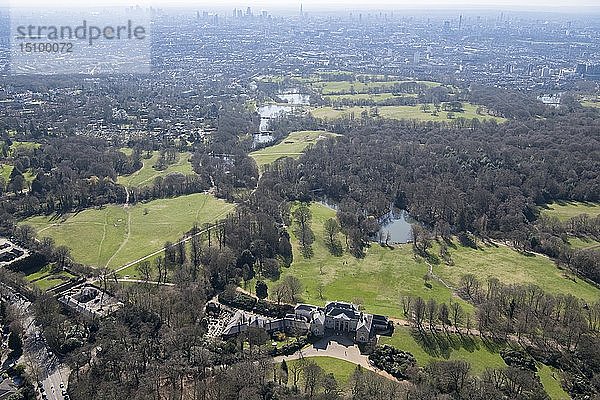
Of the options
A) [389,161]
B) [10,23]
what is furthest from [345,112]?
[10,23]

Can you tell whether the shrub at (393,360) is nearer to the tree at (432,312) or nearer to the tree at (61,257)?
the tree at (432,312)

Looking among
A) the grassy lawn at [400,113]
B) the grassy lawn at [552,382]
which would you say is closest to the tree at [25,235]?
the grassy lawn at [552,382]

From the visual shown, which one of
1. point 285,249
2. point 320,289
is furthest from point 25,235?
point 320,289

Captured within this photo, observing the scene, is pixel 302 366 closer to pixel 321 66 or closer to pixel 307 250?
pixel 307 250

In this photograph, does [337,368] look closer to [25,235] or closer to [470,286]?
[470,286]

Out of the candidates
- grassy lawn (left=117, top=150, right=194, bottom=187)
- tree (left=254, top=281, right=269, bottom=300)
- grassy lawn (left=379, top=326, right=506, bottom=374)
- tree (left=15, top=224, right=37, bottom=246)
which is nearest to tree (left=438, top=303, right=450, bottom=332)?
grassy lawn (left=379, top=326, right=506, bottom=374)

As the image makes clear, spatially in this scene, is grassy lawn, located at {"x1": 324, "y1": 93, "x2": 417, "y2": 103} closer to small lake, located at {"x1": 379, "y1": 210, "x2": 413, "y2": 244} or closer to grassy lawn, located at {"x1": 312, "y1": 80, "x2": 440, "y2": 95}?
grassy lawn, located at {"x1": 312, "y1": 80, "x2": 440, "y2": 95}
